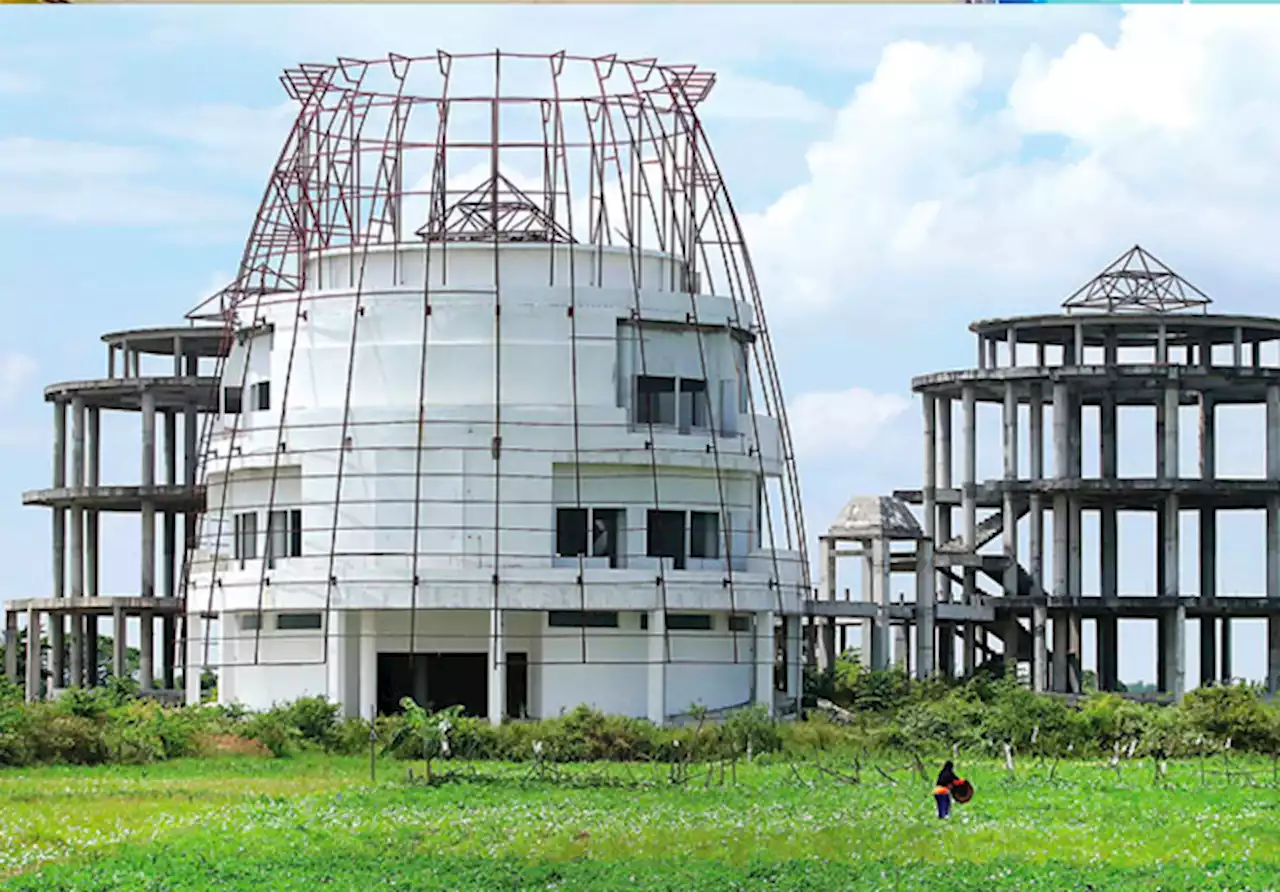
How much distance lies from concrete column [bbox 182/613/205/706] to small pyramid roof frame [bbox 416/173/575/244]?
10620mm

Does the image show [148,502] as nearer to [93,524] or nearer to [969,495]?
[93,524]

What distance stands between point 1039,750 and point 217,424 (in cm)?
2171

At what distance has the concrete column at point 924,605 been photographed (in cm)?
7075

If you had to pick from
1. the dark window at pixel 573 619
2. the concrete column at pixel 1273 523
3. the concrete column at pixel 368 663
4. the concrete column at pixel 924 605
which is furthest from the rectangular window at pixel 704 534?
the concrete column at pixel 1273 523

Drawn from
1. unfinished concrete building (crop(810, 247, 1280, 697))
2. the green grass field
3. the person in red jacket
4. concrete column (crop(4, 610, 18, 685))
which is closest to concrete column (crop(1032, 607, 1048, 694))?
unfinished concrete building (crop(810, 247, 1280, 697))

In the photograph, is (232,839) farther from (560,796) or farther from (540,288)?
(540,288)

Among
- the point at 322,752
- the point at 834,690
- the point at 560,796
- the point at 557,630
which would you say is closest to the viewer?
the point at 560,796

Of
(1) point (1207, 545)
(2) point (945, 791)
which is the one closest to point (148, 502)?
(1) point (1207, 545)

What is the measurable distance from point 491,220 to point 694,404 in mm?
6350

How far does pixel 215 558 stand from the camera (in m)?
59.0

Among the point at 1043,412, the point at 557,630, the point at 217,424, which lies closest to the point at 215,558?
the point at 217,424

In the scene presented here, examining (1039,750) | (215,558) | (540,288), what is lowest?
(1039,750)

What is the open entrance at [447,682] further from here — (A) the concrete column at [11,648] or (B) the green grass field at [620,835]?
(A) the concrete column at [11,648]

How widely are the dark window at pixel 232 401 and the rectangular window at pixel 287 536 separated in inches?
224
